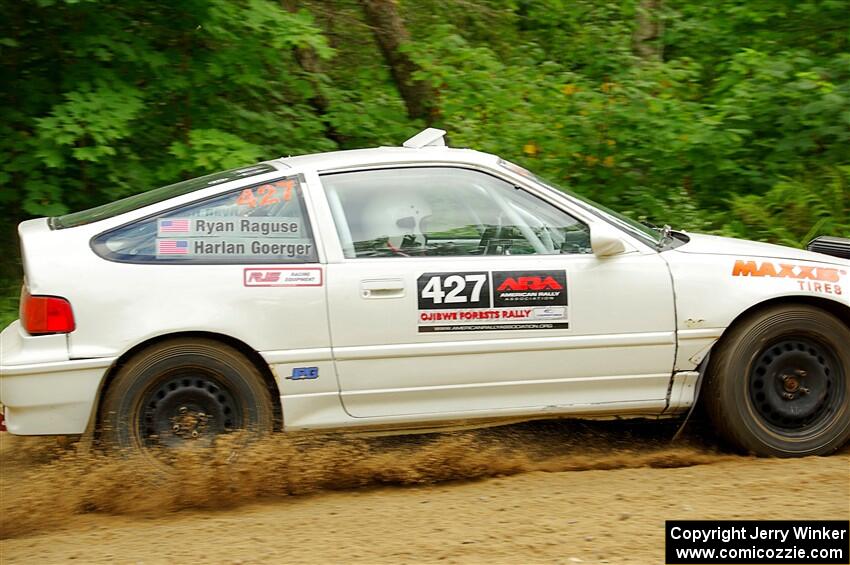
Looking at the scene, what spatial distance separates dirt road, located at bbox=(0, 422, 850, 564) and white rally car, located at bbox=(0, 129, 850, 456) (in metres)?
0.21

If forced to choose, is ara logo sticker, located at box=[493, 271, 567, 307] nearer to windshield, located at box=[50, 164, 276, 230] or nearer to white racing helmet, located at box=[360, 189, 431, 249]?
white racing helmet, located at box=[360, 189, 431, 249]

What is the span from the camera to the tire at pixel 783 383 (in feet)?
17.4

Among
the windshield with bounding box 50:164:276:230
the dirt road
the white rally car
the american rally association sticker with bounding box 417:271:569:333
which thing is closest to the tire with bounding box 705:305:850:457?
the white rally car

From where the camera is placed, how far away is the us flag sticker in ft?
16.7

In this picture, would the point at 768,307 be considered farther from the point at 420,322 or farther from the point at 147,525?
the point at 147,525

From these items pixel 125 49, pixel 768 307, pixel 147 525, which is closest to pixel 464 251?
pixel 768 307

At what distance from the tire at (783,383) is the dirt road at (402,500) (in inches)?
5.5

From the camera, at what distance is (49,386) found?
486cm

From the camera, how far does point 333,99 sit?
982 cm

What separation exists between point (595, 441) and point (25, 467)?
308 centimetres

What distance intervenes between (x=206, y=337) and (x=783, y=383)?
2.90m

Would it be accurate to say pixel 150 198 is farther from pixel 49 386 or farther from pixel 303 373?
pixel 303 373

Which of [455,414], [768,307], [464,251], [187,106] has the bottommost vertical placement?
[455,414]

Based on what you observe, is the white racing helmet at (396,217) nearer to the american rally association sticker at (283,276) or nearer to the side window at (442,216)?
the side window at (442,216)
